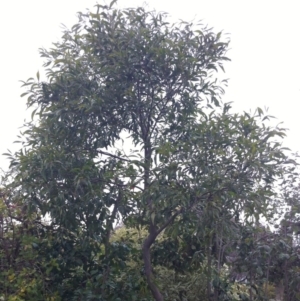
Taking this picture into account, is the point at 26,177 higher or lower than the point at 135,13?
lower

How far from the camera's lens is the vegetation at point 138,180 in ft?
14.3

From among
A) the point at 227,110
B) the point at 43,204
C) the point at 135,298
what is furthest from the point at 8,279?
the point at 227,110

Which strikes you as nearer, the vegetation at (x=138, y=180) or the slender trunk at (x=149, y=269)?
the vegetation at (x=138, y=180)

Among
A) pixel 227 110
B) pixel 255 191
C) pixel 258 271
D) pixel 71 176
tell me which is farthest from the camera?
pixel 258 271

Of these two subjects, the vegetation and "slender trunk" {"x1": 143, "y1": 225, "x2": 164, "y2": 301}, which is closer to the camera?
the vegetation

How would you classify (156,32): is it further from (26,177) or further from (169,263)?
(169,263)

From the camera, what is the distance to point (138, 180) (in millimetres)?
4625

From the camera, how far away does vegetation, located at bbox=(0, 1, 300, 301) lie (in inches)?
171

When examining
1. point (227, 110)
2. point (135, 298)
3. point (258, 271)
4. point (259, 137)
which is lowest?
point (135, 298)

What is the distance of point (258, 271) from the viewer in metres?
5.19

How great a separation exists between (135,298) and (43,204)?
4.36ft

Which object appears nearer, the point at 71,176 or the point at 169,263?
the point at 71,176

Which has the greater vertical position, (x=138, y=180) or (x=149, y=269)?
(x=138, y=180)

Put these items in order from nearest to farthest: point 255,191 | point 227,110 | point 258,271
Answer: point 255,191 < point 227,110 < point 258,271
